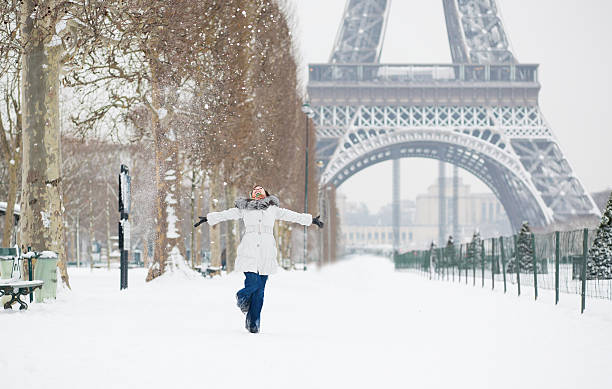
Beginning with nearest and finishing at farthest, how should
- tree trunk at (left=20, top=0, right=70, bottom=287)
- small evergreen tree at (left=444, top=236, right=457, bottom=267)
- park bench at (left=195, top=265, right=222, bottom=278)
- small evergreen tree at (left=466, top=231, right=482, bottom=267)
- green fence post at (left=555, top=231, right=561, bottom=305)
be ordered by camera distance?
1. tree trunk at (left=20, top=0, right=70, bottom=287)
2. green fence post at (left=555, top=231, right=561, bottom=305)
3. park bench at (left=195, top=265, right=222, bottom=278)
4. small evergreen tree at (left=466, top=231, right=482, bottom=267)
5. small evergreen tree at (left=444, top=236, right=457, bottom=267)

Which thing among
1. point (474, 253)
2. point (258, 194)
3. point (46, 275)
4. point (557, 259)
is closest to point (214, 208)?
point (474, 253)

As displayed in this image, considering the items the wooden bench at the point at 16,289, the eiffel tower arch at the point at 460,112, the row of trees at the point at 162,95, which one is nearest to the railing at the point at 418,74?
the eiffel tower arch at the point at 460,112

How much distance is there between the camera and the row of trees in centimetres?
1352

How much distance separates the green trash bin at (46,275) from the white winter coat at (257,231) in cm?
383

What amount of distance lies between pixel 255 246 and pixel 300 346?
151 centimetres

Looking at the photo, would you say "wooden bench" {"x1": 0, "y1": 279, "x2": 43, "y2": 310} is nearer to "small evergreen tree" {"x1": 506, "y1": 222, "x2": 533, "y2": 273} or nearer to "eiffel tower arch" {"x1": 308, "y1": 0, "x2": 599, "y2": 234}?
"small evergreen tree" {"x1": 506, "y1": 222, "x2": 533, "y2": 273}

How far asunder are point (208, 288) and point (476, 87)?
63931mm

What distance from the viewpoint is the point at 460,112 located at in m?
79.7

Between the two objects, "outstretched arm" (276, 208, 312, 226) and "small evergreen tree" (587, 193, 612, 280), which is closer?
"outstretched arm" (276, 208, 312, 226)

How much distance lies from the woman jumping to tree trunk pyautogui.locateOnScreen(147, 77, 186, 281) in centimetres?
1069

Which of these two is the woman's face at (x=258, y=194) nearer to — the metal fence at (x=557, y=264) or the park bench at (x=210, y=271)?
the metal fence at (x=557, y=264)

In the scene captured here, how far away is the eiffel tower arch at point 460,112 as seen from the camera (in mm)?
75188

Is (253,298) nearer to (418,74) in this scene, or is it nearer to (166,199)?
(166,199)

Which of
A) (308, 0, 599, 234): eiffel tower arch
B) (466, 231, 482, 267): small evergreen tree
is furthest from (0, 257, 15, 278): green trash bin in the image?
(308, 0, 599, 234): eiffel tower arch
